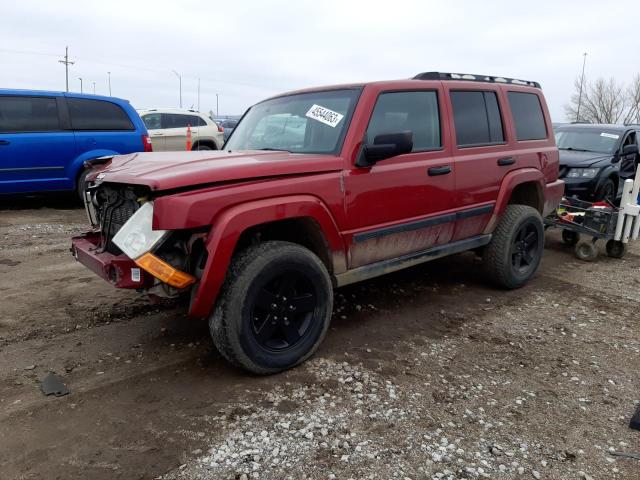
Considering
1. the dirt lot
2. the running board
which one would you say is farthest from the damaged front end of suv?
the running board

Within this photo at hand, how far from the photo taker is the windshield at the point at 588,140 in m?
Result: 8.97

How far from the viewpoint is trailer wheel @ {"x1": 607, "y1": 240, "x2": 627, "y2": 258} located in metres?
6.34

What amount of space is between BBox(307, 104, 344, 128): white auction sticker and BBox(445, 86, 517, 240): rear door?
1137 millimetres

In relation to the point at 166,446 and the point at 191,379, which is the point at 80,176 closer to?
the point at 191,379

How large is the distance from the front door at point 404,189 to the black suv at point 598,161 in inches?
196

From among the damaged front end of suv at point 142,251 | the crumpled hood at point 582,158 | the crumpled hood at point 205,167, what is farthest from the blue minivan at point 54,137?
the crumpled hood at point 582,158

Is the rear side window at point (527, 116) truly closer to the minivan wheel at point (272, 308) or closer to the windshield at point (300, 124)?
the windshield at point (300, 124)

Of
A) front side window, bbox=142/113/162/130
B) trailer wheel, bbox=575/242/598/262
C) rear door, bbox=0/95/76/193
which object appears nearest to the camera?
trailer wheel, bbox=575/242/598/262

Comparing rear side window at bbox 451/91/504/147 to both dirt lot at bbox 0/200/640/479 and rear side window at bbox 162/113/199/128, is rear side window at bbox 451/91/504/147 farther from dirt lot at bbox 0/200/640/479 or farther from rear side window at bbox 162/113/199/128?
rear side window at bbox 162/113/199/128

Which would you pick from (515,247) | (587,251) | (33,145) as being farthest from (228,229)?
(33,145)

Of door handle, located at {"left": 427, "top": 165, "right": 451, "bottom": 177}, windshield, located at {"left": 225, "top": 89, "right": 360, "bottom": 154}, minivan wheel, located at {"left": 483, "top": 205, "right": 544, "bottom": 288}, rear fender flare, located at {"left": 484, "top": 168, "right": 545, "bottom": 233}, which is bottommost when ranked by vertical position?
minivan wheel, located at {"left": 483, "top": 205, "right": 544, "bottom": 288}

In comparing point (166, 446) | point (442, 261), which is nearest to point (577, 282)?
point (442, 261)

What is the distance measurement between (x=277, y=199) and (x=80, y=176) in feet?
20.1

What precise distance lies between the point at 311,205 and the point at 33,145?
6236 millimetres
